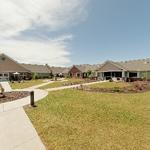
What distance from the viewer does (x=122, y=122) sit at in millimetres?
13000

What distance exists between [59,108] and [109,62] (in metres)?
47.2

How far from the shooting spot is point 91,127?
11.6 meters

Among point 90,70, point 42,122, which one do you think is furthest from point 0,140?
point 90,70

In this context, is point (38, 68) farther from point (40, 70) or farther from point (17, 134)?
point (17, 134)

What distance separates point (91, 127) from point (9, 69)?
5670 centimetres

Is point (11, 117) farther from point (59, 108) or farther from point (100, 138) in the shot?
point (100, 138)

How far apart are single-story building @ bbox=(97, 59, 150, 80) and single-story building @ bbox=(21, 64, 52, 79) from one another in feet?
78.5

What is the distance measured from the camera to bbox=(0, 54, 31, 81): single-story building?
63188mm

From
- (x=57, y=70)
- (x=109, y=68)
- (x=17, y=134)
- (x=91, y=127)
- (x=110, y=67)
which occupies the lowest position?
(x=91, y=127)

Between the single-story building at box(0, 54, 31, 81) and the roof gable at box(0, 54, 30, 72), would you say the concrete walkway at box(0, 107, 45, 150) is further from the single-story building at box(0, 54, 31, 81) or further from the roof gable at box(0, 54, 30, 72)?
the roof gable at box(0, 54, 30, 72)

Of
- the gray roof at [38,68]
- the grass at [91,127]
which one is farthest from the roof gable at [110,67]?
the grass at [91,127]

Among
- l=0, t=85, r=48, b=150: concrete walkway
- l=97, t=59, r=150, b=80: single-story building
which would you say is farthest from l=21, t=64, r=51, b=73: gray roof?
l=0, t=85, r=48, b=150: concrete walkway

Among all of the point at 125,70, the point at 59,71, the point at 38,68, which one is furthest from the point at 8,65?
the point at 125,70

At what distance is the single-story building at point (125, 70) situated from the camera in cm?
6042
